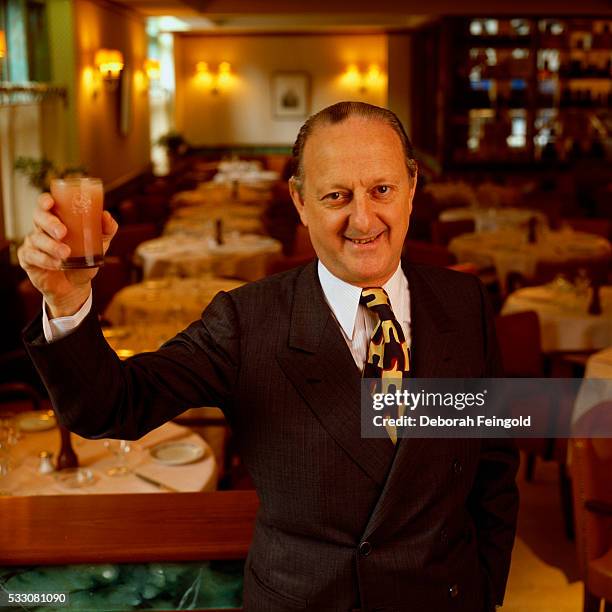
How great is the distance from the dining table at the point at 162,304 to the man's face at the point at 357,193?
3.05m

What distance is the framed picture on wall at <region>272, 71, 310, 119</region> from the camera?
53.2ft

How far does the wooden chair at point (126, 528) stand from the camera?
72.2 inches

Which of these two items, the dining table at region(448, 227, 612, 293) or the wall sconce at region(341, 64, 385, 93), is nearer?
the dining table at region(448, 227, 612, 293)

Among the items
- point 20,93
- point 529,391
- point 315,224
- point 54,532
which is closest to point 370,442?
point 315,224

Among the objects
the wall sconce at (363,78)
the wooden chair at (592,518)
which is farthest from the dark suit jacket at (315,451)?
the wall sconce at (363,78)

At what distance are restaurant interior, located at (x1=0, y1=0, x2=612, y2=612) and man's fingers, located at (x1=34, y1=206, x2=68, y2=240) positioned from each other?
916 millimetres

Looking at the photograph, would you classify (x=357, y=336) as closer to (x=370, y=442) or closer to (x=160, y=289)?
(x=370, y=442)

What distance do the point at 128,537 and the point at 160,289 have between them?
341 centimetres

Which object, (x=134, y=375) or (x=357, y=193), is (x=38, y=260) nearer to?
(x=134, y=375)

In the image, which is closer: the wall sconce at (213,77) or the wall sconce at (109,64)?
the wall sconce at (109,64)

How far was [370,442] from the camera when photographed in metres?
1.35

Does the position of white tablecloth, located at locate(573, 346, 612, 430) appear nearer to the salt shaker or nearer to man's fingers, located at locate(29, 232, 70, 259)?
the salt shaker

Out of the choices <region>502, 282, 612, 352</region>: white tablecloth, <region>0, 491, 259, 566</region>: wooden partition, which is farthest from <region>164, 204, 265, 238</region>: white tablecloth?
<region>0, 491, 259, 566</region>: wooden partition

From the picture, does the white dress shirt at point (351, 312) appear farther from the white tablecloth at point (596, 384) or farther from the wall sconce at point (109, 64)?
the wall sconce at point (109, 64)
